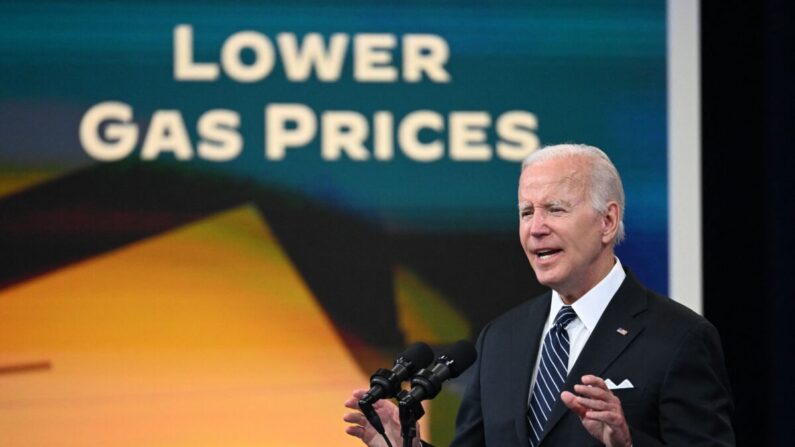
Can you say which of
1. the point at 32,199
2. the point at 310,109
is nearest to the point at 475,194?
the point at 310,109

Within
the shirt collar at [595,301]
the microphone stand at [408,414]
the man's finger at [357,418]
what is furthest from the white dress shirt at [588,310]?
the microphone stand at [408,414]

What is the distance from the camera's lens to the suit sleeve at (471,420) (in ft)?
9.55

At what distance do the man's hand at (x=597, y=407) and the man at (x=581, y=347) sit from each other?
0.17m

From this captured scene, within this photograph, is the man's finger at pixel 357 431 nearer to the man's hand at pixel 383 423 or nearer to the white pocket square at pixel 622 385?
the man's hand at pixel 383 423

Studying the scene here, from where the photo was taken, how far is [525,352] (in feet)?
9.36

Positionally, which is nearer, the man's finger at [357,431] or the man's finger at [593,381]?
the man's finger at [593,381]

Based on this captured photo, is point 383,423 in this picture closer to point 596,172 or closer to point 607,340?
point 607,340

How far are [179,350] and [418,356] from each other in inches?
75.7

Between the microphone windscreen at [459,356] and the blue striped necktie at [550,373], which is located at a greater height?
the microphone windscreen at [459,356]

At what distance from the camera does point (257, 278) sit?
425 centimetres

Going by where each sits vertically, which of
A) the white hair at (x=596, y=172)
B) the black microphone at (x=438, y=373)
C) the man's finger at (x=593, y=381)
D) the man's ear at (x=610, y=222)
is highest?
the white hair at (x=596, y=172)

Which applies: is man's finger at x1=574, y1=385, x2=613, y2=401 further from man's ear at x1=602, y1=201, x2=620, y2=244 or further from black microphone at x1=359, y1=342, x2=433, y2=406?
man's ear at x1=602, y1=201, x2=620, y2=244

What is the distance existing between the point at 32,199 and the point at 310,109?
3.30ft

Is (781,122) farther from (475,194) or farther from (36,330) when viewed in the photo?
(36,330)
